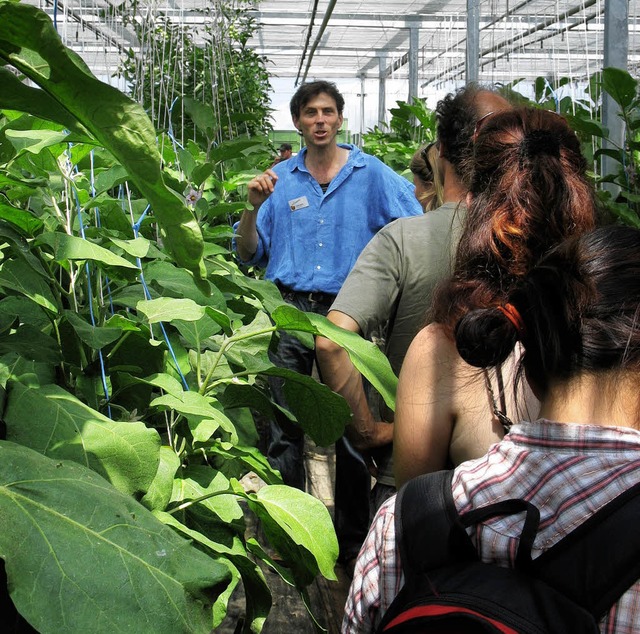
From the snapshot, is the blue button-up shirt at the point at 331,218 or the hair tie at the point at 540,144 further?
the blue button-up shirt at the point at 331,218

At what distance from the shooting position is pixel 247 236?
4.12 metres

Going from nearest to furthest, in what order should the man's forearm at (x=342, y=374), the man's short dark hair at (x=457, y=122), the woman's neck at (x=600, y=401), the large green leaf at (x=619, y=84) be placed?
the woman's neck at (x=600, y=401)
the man's short dark hair at (x=457, y=122)
the man's forearm at (x=342, y=374)
the large green leaf at (x=619, y=84)

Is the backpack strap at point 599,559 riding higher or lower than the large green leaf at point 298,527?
higher

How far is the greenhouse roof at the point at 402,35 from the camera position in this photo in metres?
11.4

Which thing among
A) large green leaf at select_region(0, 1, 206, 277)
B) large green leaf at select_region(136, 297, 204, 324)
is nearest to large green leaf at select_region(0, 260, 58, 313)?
large green leaf at select_region(136, 297, 204, 324)

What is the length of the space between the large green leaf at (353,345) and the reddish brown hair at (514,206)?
135 mm

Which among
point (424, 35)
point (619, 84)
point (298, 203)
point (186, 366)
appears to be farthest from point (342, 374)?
point (424, 35)

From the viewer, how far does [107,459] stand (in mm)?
1284

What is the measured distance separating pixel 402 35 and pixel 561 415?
729 inches

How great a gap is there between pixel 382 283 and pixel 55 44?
5.37ft

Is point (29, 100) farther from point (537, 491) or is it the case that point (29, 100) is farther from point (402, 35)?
point (402, 35)

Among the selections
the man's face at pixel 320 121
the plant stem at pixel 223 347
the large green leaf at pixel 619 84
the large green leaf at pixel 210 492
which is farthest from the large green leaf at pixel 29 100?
the man's face at pixel 320 121

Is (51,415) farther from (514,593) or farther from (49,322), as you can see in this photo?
(514,593)

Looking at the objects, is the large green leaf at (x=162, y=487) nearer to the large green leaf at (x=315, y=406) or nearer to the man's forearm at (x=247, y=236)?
the large green leaf at (x=315, y=406)
